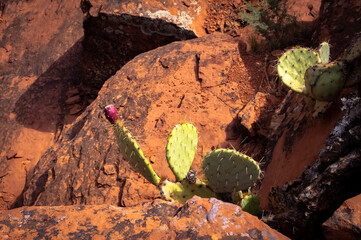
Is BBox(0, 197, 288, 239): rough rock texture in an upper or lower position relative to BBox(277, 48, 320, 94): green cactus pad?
lower

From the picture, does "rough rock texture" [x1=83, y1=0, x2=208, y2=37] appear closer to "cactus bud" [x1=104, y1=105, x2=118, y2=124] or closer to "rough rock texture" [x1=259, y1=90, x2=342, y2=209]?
"rough rock texture" [x1=259, y1=90, x2=342, y2=209]

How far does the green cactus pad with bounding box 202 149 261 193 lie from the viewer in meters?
2.54

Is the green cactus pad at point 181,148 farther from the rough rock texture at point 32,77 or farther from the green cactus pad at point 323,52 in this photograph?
the rough rock texture at point 32,77

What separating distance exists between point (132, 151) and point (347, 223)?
1523 mm

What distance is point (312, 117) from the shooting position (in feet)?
9.55

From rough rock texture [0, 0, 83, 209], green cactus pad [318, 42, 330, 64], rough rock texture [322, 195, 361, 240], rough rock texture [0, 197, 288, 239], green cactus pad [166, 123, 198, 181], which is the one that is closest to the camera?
rough rock texture [322, 195, 361, 240]

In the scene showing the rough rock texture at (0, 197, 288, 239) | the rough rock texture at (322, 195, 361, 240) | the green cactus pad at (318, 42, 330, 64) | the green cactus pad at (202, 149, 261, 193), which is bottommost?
the rough rock texture at (0, 197, 288, 239)

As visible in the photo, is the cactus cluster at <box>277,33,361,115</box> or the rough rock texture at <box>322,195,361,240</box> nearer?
the rough rock texture at <box>322,195,361,240</box>

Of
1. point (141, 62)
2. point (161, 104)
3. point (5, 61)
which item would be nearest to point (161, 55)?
point (141, 62)

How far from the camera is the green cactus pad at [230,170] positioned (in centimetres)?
254

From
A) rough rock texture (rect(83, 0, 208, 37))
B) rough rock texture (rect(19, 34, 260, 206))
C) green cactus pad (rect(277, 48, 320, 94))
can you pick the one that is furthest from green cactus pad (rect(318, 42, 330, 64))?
rough rock texture (rect(83, 0, 208, 37))

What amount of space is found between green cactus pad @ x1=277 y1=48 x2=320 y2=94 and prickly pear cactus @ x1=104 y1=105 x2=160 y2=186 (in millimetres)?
Result: 1325

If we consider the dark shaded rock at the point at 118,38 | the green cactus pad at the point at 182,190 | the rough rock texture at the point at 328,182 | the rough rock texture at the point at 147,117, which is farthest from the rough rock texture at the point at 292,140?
the dark shaded rock at the point at 118,38

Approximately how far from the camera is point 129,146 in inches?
107
